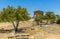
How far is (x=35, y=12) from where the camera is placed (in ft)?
234

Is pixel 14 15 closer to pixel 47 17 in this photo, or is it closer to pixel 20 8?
pixel 20 8

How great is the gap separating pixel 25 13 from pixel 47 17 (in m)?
16.5

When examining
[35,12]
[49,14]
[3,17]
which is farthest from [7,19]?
[35,12]

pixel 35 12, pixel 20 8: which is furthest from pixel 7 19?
pixel 35 12

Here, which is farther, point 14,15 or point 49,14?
point 49,14

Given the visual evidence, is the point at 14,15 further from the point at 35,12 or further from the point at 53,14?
the point at 35,12

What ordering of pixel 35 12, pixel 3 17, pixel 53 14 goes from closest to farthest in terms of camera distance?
pixel 3 17, pixel 53 14, pixel 35 12

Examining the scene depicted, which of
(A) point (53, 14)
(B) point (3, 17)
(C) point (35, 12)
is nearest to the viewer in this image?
(B) point (3, 17)

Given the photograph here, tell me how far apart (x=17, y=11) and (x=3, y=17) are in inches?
115

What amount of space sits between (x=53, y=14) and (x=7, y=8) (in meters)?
18.7

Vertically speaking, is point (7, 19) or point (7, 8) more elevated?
point (7, 8)

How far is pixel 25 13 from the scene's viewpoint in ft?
110

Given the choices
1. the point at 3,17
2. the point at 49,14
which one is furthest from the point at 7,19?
the point at 49,14

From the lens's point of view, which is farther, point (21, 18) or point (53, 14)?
point (53, 14)
